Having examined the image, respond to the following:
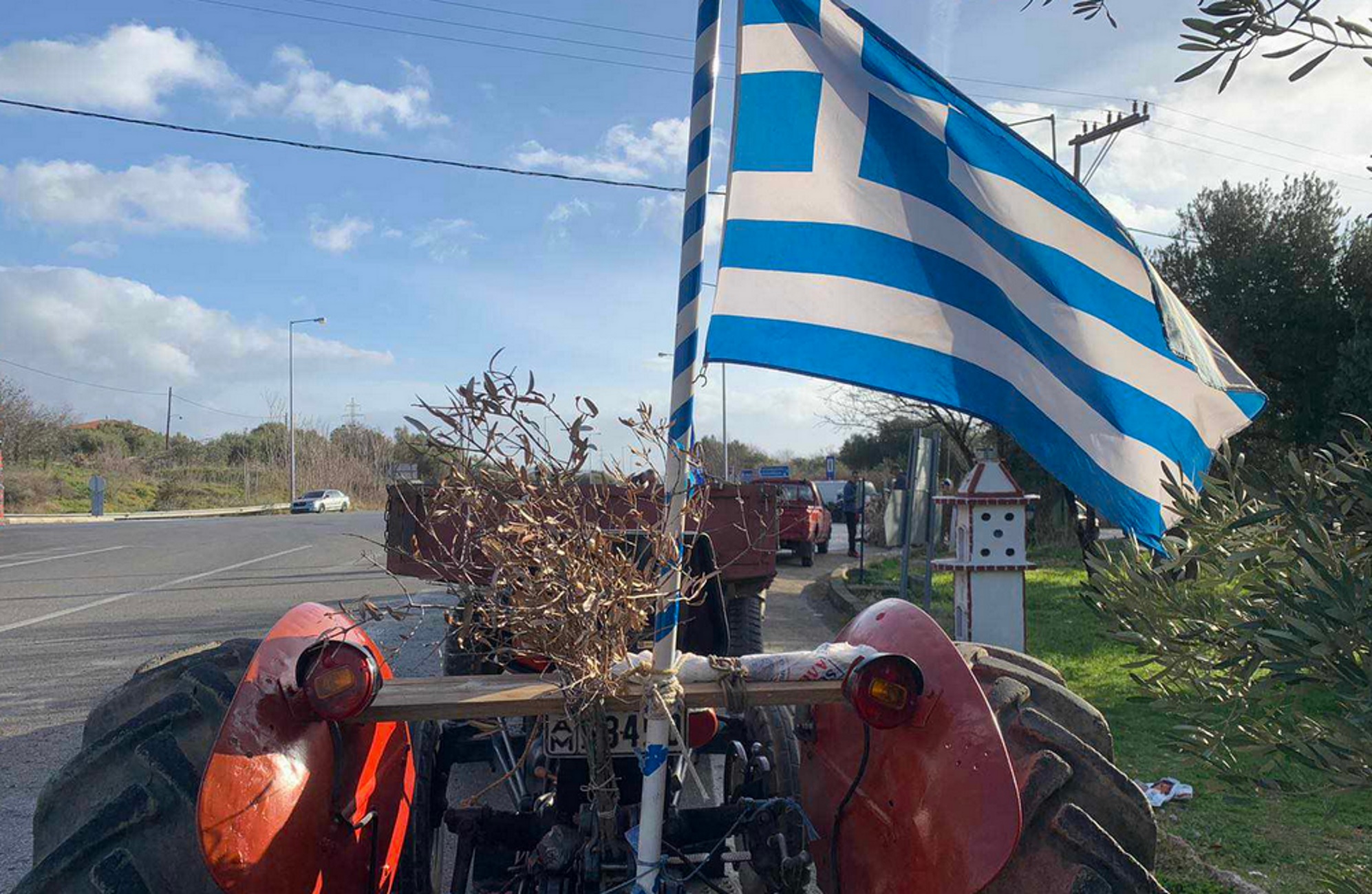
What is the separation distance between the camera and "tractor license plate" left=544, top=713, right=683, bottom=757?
284 centimetres

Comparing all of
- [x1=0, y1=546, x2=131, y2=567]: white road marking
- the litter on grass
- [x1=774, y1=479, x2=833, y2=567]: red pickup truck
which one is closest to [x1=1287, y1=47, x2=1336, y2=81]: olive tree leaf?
the litter on grass

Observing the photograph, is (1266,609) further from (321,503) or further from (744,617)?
(321,503)

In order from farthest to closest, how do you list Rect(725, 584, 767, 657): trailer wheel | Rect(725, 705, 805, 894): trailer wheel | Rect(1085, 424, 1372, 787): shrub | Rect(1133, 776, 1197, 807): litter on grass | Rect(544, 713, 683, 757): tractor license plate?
Rect(725, 584, 767, 657): trailer wheel
Rect(1133, 776, 1197, 807): litter on grass
Rect(725, 705, 805, 894): trailer wheel
Rect(544, 713, 683, 757): tractor license plate
Rect(1085, 424, 1372, 787): shrub

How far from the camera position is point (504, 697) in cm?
254

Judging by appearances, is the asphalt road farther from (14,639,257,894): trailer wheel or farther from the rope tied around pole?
the rope tied around pole

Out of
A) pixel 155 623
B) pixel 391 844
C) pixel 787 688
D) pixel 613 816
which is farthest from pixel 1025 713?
pixel 155 623

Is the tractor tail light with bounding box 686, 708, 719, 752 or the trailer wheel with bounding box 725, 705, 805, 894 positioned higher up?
the tractor tail light with bounding box 686, 708, 719, 752

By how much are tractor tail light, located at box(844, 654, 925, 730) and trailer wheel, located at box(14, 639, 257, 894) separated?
162 centimetres

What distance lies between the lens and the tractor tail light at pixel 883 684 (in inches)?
103

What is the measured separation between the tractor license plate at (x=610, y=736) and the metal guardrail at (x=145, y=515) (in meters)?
35.4

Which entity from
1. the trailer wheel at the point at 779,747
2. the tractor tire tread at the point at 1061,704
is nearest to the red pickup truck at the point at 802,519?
the trailer wheel at the point at 779,747

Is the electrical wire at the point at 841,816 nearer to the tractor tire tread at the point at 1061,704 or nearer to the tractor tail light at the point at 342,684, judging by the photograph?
the tractor tire tread at the point at 1061,704

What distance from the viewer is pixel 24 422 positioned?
5547 centimetres

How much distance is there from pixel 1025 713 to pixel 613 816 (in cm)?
119
